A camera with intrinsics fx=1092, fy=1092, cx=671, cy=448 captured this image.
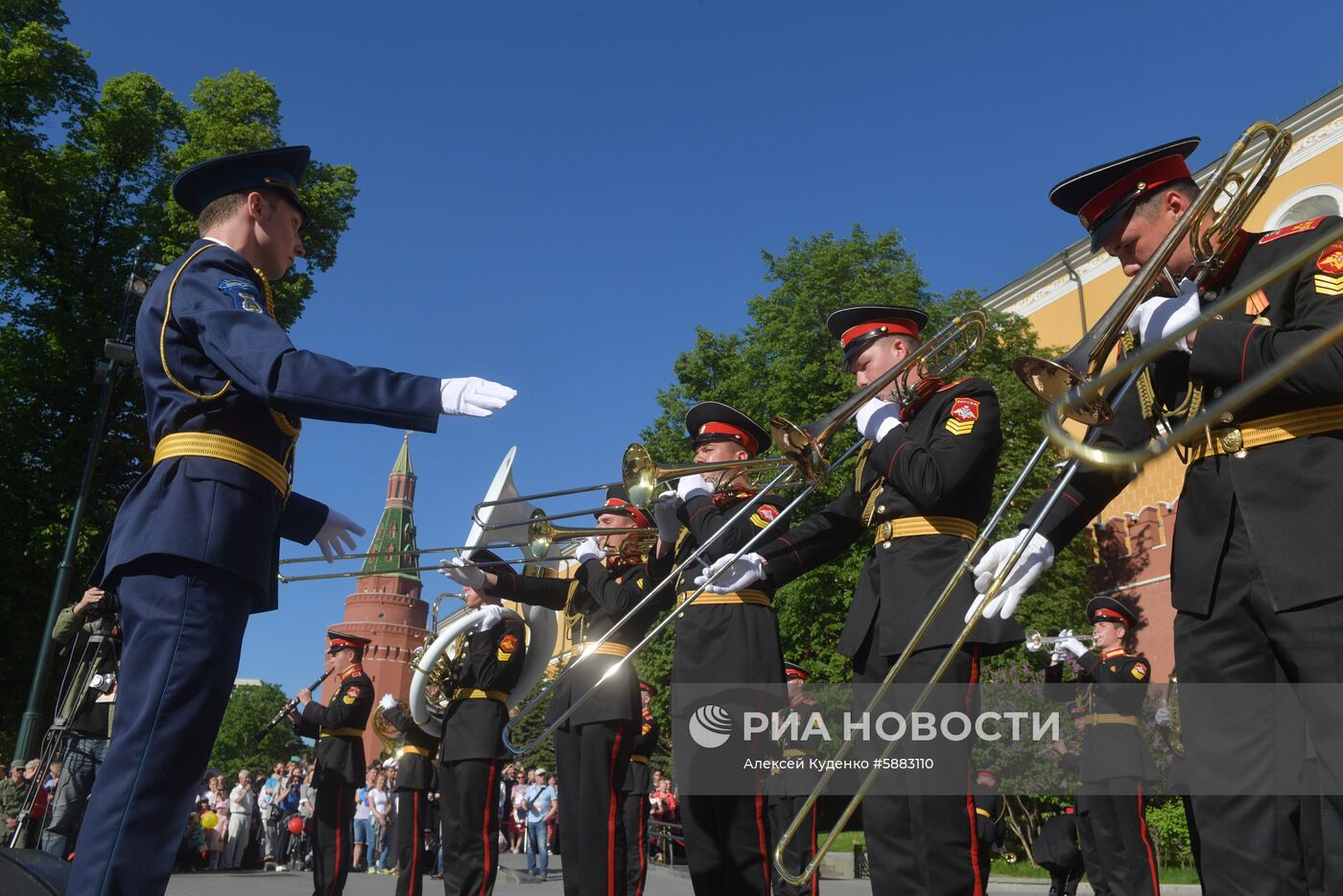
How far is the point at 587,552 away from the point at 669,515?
1369 millimetres

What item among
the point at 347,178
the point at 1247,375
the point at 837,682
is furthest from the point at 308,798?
the point at 1247,375

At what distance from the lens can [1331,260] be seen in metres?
2.94

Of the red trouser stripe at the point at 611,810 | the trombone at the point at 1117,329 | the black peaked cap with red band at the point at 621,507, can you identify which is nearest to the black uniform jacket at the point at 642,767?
the black peaked cap with red band at the point at 621,507

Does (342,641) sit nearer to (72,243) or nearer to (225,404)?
(225,404)

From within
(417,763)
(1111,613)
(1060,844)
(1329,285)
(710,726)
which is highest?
(1111,613)

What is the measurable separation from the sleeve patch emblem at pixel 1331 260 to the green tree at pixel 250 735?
7570 centimetres

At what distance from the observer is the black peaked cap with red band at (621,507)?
716 centimetres

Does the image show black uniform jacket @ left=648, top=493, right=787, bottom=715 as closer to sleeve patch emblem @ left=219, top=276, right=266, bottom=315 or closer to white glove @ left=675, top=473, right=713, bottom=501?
white glove @ left=675, top=473, right=713, bottom=501

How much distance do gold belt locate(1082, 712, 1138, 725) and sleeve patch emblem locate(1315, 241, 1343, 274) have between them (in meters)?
6.90

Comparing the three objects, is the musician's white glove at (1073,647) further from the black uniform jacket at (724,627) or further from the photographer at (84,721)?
the photographer at (84,721)

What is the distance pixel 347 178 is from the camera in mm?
23016

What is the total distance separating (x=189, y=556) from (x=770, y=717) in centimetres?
305

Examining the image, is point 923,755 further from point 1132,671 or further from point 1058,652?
point 1058,652

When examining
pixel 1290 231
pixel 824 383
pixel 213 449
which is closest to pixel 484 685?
pixel 213 449
